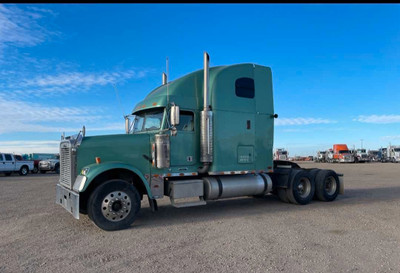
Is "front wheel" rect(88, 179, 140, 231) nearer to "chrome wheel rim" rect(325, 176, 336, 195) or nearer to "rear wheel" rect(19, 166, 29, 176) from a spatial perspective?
"chrome wheel rim" rect(325, 176, 336, 195)

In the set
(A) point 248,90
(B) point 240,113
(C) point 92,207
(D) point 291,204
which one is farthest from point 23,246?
(D) point 291,204

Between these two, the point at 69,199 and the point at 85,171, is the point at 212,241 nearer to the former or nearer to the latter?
the point at 85,171

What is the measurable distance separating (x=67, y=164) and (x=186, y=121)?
2995 millimetres

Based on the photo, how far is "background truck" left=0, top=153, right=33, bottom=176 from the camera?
2461cm

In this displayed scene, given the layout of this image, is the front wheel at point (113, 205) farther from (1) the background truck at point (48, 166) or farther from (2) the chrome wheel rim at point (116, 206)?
(1) the background truck at point (48, 166)

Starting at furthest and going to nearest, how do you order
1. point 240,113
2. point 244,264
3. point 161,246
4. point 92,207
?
1. point 240,113
2. point 92,207
3. point 161,246
4. point 244,264

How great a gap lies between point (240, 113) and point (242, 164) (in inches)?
55.8

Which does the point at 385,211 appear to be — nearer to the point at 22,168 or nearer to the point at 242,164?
the point at 242,164

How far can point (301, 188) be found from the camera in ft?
32.3

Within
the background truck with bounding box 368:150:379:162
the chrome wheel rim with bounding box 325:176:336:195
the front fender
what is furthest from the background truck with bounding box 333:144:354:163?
the front fender

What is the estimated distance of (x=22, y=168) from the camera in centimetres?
2628

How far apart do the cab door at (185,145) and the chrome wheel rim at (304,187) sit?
151 inches

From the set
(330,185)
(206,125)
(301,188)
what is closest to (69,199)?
(206,125)

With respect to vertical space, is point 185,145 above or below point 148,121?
below
